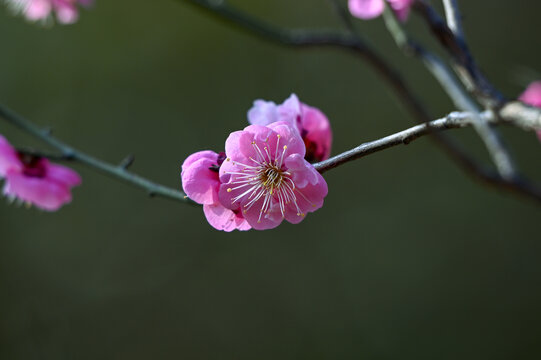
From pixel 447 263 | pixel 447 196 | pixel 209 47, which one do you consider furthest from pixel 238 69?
pixel 447 263

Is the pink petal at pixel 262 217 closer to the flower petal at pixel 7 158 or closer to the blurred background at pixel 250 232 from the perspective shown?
the flower petal at pixel 7 158

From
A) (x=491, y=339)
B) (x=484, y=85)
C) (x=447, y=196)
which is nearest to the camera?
(x=484, y=85)

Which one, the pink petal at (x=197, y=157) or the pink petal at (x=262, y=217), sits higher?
Answer: the pink petal at (x=197, y=157)

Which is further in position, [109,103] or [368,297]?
[109,103]

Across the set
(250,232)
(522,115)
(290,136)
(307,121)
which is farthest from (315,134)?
(250,232)

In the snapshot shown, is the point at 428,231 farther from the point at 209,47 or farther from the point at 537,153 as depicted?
the point at 209,47

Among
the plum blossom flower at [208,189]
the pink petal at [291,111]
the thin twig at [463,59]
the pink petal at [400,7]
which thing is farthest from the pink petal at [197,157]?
the pink petal at [400,7]
